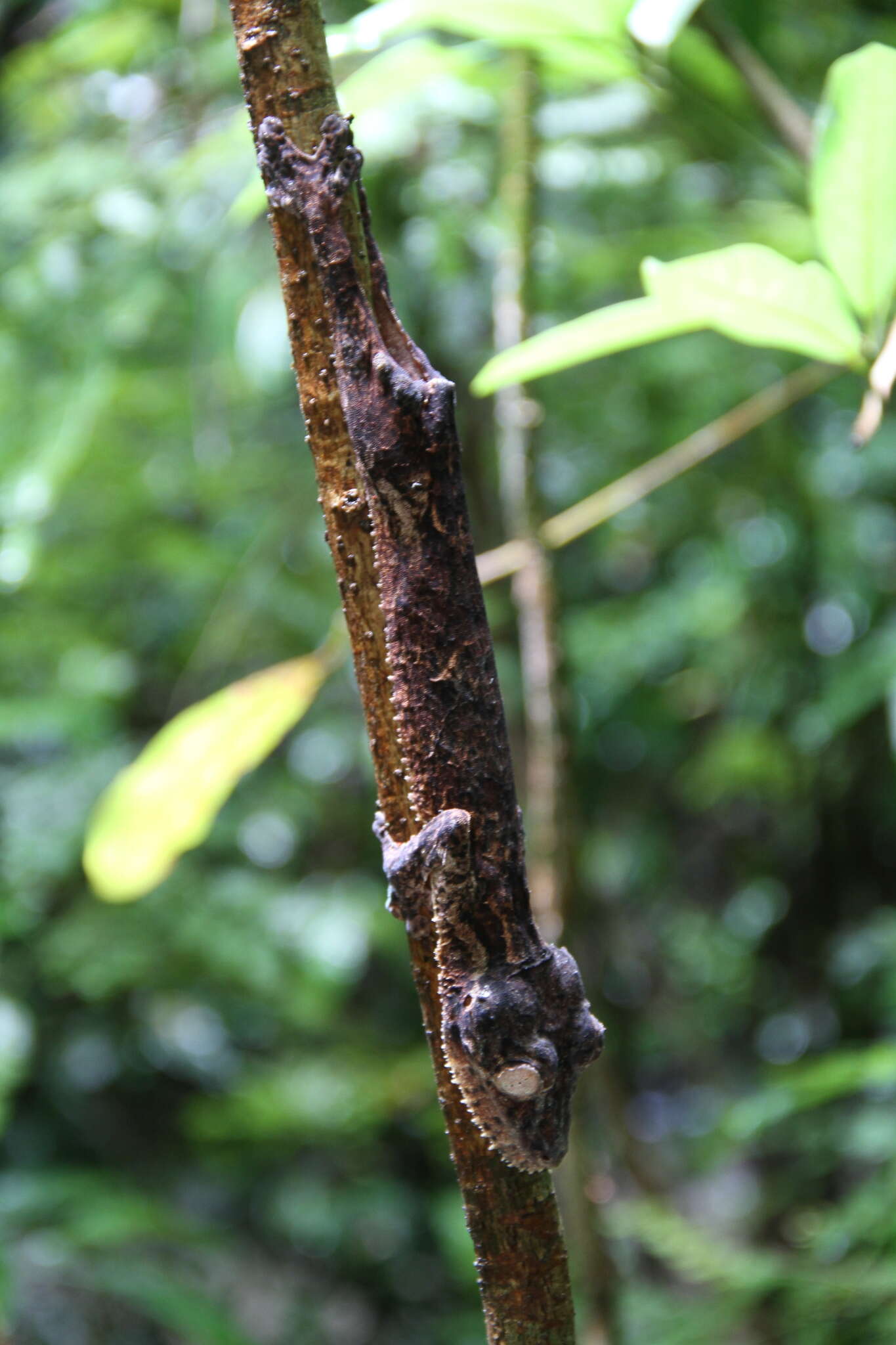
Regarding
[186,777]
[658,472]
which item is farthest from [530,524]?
[186,777]

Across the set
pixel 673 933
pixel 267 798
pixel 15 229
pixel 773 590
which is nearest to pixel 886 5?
pixel 773 590

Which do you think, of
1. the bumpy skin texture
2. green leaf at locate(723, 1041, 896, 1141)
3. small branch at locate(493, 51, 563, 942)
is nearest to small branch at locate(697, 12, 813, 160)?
small branch at locate(493, 51, 563, 942)

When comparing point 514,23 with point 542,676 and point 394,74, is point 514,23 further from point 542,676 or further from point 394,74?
point 542,676

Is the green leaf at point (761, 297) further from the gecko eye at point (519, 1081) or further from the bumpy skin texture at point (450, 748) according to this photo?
the gecko eye at point (519, 1081)

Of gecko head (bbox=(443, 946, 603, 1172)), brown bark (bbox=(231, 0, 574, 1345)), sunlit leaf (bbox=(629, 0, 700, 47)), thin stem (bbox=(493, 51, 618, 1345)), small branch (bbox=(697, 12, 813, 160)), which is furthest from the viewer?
thin stem (bbox=(493, 51, 618, 1345))

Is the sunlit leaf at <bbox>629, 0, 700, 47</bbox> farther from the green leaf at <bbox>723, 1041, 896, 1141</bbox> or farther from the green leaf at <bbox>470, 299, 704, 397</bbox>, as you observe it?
the green leaf at <bbox>723, 1041, 896, 1141</bbox>

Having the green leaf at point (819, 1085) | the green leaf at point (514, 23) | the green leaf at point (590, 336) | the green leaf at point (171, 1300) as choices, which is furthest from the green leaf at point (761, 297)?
the green leaf at point (171, 1300)
